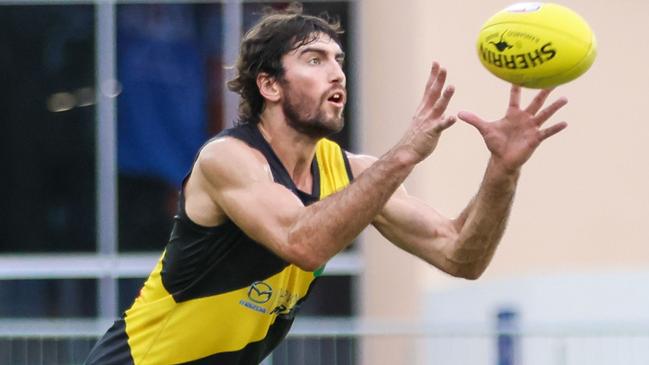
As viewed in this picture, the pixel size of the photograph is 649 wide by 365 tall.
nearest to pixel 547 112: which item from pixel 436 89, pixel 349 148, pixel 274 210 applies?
pixel 436 89

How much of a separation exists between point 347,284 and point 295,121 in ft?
23.1

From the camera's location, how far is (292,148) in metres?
6.26

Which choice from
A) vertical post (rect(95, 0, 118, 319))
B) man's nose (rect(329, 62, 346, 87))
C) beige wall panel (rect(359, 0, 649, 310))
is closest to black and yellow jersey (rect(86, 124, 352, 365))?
man's nose (rect(329, 62, 346, 87))

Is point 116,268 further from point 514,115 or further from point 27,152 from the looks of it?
point 514,115

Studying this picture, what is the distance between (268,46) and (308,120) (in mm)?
412

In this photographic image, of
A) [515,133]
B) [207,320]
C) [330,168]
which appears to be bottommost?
[207,320]

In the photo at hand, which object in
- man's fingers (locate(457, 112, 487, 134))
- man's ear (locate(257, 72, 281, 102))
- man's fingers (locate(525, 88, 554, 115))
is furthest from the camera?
man's ear (locate(257, 72, 281, 102))

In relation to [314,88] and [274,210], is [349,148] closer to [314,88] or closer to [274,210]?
[314,88]

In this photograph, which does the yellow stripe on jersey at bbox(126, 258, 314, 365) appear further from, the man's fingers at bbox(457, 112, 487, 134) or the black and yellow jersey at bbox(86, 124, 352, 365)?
the man's fingers at bbox(457, 112, 487, 134)

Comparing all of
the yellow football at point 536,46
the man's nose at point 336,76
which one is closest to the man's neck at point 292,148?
the man's nose at point 336,76

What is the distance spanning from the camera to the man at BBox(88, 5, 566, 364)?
584 centimetres

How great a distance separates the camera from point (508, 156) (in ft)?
19.9

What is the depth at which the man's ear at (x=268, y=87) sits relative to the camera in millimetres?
6316

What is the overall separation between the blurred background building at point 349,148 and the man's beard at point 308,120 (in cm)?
552
